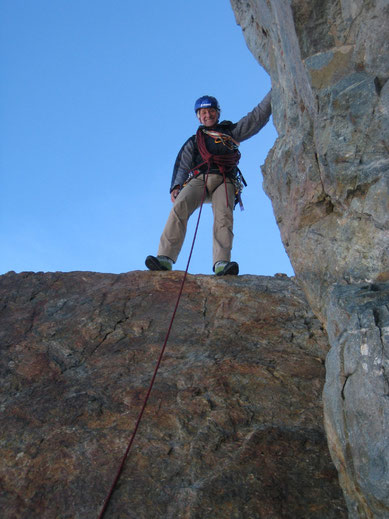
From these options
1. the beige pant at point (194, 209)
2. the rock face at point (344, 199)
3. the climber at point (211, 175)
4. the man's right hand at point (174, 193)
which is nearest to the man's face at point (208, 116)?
the climber at point (211, 175)

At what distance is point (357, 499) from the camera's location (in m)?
3.18

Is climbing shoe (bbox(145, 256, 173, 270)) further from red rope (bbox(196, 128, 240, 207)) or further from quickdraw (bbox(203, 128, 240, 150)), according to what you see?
quickdraw (bbox(203, 128, 240, 150))

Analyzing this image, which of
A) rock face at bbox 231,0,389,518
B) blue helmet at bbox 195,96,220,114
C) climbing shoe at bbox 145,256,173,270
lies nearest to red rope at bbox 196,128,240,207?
blue helmet at bbox 195,96,220,114

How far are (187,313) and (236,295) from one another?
60 cm

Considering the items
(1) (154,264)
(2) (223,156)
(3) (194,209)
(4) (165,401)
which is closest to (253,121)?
(2) (223,156)

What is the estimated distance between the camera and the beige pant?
723 cm

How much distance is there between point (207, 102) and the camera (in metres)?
7.89

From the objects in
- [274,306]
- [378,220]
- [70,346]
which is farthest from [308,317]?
[70,346]

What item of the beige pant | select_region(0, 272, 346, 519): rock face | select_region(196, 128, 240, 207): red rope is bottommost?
select_region(0, 272, 346, 519): rock face

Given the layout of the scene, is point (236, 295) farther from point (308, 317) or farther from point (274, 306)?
point (308, 317)

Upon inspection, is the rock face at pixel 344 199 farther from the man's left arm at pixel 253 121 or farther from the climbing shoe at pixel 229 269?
the man's left arm at pixel 253 121

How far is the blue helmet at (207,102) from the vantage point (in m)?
7.88

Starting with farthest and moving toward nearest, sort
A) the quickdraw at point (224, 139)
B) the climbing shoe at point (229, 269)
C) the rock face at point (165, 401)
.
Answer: the quickdraw at point (224, 139) → the climbing shoe at point (229, 269) → the rock face at point (165, 401)

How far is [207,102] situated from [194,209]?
1.62 meters
